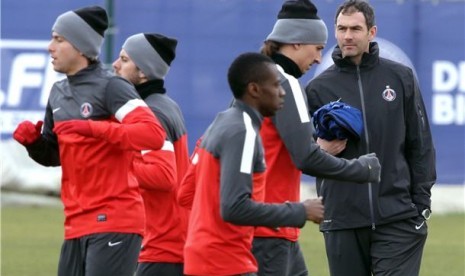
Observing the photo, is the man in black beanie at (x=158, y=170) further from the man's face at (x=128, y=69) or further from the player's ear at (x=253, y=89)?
the player's ear at (x=253, y=89)

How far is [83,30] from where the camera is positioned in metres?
7.94

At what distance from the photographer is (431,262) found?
13.9 m

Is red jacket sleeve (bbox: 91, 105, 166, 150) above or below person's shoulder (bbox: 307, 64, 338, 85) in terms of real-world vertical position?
below

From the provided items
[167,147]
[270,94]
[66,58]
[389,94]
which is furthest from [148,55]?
[270,94]

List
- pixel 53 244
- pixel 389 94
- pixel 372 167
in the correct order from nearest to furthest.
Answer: pixel 372 167 → pixel 389 94 → pixel 53 244

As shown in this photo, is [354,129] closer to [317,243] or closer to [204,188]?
[204,188]

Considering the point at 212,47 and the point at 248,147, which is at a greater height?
the point at 248,147

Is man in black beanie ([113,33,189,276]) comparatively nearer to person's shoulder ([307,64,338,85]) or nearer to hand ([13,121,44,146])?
hand ([13,121,44,146])

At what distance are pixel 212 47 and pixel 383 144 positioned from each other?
34.5ft

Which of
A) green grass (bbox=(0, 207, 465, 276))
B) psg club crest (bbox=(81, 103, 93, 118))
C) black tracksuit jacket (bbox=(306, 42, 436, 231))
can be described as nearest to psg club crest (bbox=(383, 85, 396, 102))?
black tracksuit jacket (bbox=(306, 42, 436, 231))

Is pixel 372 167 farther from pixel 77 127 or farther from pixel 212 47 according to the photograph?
pixel 212 47

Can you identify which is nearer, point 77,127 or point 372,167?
point 372,167

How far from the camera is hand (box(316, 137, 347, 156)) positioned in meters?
7.80

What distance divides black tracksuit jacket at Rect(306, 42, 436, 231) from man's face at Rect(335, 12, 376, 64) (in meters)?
0.05
